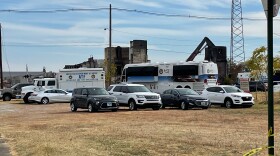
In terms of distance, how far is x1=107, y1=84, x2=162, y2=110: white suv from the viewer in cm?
2734

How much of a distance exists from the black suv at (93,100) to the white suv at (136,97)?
150 cm

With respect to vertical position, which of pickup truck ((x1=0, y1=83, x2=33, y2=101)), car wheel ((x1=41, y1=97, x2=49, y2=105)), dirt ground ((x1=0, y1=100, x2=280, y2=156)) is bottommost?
dirt ground ((x1=0, y1=100, x2=280, y2=156))

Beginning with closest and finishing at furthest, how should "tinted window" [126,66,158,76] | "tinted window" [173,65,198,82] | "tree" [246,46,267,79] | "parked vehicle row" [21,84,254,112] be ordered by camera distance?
"parked vehicle row" [21,84,254,112] → "tree" [246,46,267,79] → "tinted window" [173,65,198,82] → "tinted window" [126,66,158,76]

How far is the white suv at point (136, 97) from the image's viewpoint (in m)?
27.3

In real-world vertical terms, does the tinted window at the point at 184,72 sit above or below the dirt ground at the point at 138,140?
above

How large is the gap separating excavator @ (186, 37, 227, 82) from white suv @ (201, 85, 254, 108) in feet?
97.1

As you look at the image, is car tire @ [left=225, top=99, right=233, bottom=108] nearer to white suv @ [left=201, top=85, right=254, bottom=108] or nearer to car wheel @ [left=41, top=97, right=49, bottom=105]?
white suv @ [left=201, top=85, right=254, bottom=108]

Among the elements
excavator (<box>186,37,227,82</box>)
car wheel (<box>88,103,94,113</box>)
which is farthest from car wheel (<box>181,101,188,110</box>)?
excavator (<box>186,37,227,82</box>)

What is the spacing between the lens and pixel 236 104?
29.6 metres

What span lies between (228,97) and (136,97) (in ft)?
21.4

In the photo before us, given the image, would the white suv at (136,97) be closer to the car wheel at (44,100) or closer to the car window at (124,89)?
the car window at (124,89)

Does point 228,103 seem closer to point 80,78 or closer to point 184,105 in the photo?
point 184,105

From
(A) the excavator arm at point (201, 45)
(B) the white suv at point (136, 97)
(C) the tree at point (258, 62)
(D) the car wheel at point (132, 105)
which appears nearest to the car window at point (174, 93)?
(B) the white suv at point (136, 97)

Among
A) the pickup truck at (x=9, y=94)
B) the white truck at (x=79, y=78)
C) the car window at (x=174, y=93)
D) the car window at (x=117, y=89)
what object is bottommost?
the pickup truck at (x=9, y=94)
